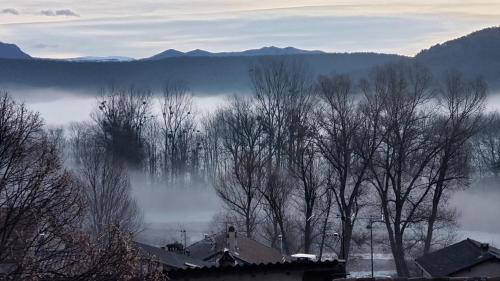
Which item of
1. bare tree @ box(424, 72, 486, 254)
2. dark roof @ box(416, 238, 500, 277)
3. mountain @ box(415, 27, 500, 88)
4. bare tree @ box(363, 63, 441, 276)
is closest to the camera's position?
dark roof @ box(416, 238, 500, 277)

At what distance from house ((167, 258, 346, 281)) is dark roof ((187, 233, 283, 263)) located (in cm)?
1581

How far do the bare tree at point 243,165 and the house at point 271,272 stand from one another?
3576 cm

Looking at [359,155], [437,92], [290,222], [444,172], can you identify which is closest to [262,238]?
[290,222]

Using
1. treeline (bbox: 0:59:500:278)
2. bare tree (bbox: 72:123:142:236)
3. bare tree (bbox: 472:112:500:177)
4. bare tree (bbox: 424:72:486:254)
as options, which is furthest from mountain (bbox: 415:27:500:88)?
bare tree (bbox: 72:123:142:236)

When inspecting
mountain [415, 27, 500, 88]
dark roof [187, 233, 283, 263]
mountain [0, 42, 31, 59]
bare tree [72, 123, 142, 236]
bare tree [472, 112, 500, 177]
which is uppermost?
mountain [0, 42, 31, 59]

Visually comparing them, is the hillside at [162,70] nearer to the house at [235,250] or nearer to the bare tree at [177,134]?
the bare tree at [177,134]

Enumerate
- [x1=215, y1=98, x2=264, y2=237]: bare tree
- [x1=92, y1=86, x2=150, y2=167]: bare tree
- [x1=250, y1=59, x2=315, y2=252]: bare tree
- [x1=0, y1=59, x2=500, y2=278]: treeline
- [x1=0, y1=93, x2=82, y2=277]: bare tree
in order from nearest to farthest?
[x1=0, y1=93, x2=82, y2=277]: bare tree, [x1=0, y1=59, x2=500, y2=278]: treeline, [x1=250, y1=59, x2=315, y2=252]: bare tree, [x1=215, y1=98, x2=264, y2=237]: bare tree, [x1=92, y1=86, x2=150, y2=167]: bare tree

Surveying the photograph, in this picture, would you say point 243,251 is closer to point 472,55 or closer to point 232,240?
point 232,240

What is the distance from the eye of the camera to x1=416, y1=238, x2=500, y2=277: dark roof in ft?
121

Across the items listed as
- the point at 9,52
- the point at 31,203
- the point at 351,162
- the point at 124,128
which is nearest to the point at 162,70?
the point at 9,52

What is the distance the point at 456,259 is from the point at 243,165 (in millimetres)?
24514

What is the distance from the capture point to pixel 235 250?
4066 cm

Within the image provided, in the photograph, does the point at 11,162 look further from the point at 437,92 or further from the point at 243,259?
the point at 437,92

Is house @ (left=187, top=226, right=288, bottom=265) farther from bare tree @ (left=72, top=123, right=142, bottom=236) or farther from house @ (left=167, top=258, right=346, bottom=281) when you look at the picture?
house @ (left=167, top=258, right=346, bottom=281)
